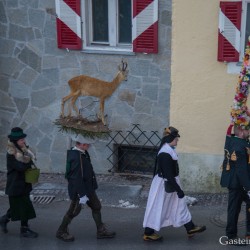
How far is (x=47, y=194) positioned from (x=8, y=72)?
2.16 m

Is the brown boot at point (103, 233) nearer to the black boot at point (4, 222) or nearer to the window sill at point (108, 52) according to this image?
the black boot at point (4, 222)

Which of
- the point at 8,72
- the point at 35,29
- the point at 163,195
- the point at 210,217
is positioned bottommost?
the point at 210,217

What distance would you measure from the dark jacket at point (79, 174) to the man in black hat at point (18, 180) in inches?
24.1

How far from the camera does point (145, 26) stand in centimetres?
896

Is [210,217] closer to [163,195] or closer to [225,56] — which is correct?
[163,195]

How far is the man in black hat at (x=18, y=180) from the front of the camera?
7445mm

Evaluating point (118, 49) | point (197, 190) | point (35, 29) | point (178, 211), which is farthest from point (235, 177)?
point (35, 29)

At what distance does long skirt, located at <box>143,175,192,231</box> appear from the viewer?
731cm

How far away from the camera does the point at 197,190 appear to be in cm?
906

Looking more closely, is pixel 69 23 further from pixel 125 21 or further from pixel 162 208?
pixel 162 208

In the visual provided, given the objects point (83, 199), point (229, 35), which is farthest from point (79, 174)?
point (229, 35)

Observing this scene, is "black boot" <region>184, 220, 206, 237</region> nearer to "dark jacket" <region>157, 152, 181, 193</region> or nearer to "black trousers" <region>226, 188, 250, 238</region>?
"black trousers" <region>226, 188, 250, 238</region>

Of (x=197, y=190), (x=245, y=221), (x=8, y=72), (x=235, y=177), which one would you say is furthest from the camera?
(x=8, y=72)

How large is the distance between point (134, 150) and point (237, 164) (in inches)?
117
